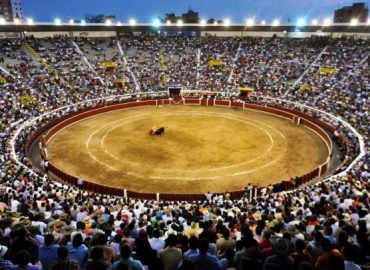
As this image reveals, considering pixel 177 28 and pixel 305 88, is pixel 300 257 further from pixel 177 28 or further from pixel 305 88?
pixel 177 28

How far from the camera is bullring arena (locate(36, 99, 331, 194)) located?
91.5 ft

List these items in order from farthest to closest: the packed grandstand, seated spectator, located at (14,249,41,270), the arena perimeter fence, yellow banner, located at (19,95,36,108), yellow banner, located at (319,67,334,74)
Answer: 1. yellow banner, located at (319,67,334,74)
2. yellow banner, located at (19,95,36,108)
3. the arena perimeter fence
4. the packed grandstand
5. seated spectator, located at (14,249,41,270)

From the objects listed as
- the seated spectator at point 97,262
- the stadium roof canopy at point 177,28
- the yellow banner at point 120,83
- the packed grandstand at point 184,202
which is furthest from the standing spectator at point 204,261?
the stadium roof canopy at point 177,28

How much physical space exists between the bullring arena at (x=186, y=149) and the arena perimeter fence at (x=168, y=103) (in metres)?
0.54

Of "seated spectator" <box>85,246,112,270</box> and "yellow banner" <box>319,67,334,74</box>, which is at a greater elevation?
"yellow banner" <box>319,67,334,74</box>

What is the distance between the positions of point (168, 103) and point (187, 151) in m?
21.9

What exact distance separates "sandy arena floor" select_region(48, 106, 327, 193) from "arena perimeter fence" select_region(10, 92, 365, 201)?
1.13 metres

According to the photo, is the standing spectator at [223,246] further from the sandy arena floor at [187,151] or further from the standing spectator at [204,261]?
the sandy arena floor at [187,151]

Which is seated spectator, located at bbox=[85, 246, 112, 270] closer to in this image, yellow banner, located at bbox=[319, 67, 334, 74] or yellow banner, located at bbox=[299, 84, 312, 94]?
yellow banner, located at bbox=[299, 84, 312, 94]

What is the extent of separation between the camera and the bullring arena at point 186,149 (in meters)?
27.9

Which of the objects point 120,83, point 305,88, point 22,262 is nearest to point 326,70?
point 305,88

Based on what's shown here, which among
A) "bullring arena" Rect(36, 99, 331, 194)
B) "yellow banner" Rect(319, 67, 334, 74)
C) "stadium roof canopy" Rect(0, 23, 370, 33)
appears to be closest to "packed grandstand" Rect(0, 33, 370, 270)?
"yellow banner" Rect(319, 67, 334, 74)

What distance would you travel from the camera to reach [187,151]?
33500mm

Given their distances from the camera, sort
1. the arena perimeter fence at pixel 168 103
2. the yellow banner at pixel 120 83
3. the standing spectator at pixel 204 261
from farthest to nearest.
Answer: the yellow banner at pixel 120 83 → the arena perimeter fence at pixel 168 103 → the standing spectator at pixel 204 261
